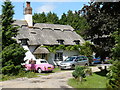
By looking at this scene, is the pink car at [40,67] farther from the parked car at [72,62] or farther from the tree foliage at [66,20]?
the tree foliage at [66,20]

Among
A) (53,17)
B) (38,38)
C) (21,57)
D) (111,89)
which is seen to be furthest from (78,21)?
(111,89)

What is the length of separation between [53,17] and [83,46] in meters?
35.1

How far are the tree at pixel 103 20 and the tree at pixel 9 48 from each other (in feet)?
24.6

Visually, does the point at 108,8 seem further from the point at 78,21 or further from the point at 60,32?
the point at 78,21

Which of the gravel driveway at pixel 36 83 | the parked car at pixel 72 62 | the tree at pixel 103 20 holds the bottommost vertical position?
the gravel driveway at pixel 36 83

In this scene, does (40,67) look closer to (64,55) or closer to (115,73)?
(64,55)

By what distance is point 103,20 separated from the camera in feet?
50.4

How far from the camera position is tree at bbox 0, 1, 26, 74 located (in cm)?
1897

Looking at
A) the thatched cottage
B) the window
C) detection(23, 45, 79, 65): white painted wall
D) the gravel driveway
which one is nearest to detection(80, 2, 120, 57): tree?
the gravel driveway

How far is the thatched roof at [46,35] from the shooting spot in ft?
100.0

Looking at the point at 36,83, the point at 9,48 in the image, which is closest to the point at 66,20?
the point at 9,48

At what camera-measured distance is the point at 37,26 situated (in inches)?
1396

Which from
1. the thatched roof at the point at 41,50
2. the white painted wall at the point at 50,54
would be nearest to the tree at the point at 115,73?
the thatched roof at the point at 41,50

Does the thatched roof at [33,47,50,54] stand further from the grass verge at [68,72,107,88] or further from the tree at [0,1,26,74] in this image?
the grass verge at [68,72,107,88]
